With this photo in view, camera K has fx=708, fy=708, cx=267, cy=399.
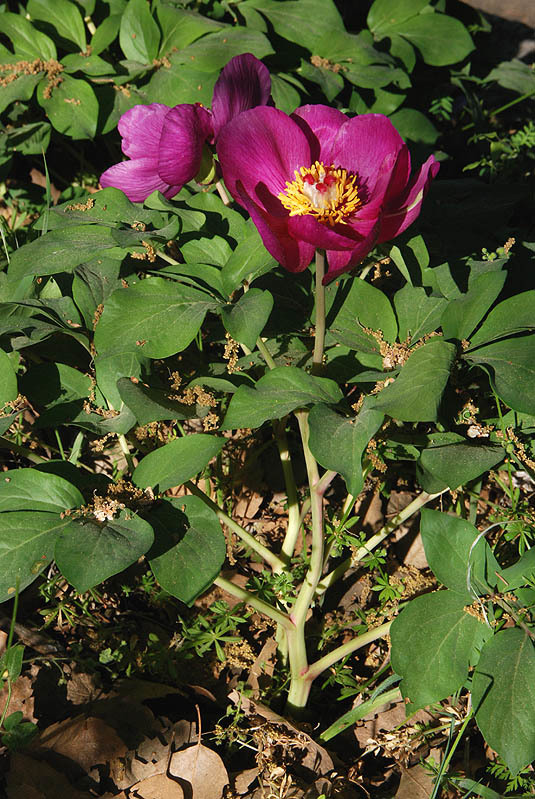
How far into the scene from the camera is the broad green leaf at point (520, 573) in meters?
1.03

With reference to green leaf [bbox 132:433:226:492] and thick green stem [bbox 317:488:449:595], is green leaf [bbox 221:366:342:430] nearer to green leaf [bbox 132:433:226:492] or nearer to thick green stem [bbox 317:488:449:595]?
green leaf [bbox 132:433:226:492]

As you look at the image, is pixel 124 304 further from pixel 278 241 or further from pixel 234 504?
pixel 234 504

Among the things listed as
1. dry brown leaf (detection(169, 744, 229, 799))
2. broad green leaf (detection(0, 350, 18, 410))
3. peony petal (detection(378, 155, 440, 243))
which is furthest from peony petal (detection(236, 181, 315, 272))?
dry brown leaf (detection(169, 744, 229, 799))

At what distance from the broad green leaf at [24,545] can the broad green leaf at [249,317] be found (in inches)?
14.8

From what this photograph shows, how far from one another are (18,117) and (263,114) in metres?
1.25

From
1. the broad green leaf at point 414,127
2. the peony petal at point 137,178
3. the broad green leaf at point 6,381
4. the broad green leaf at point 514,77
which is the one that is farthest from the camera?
the broad green leaf at point 514,77

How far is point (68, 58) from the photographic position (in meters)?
1.83

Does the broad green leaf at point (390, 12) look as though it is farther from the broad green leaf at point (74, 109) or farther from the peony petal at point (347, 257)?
the peony petal at point (347, 257)

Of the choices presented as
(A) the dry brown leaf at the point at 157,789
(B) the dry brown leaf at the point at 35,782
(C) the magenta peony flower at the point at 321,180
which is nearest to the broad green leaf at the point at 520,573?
(C) the magenta peony flower at the point at 321,180

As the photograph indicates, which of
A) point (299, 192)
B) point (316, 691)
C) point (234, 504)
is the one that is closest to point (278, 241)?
point (299, 192)

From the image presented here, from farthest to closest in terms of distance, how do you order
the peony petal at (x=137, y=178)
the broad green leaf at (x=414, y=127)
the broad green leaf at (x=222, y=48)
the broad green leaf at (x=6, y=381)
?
the broad green leaf at (x=414, y=127) → the broad green leaf at (x=222, y=48) → the peony petal at (x=137, y=178) → the broad green leaf at (x=6, y=381)

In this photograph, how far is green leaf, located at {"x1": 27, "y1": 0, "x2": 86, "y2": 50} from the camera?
72.4 inches

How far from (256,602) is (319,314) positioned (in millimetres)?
505

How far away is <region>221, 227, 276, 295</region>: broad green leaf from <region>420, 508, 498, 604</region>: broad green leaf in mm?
456
